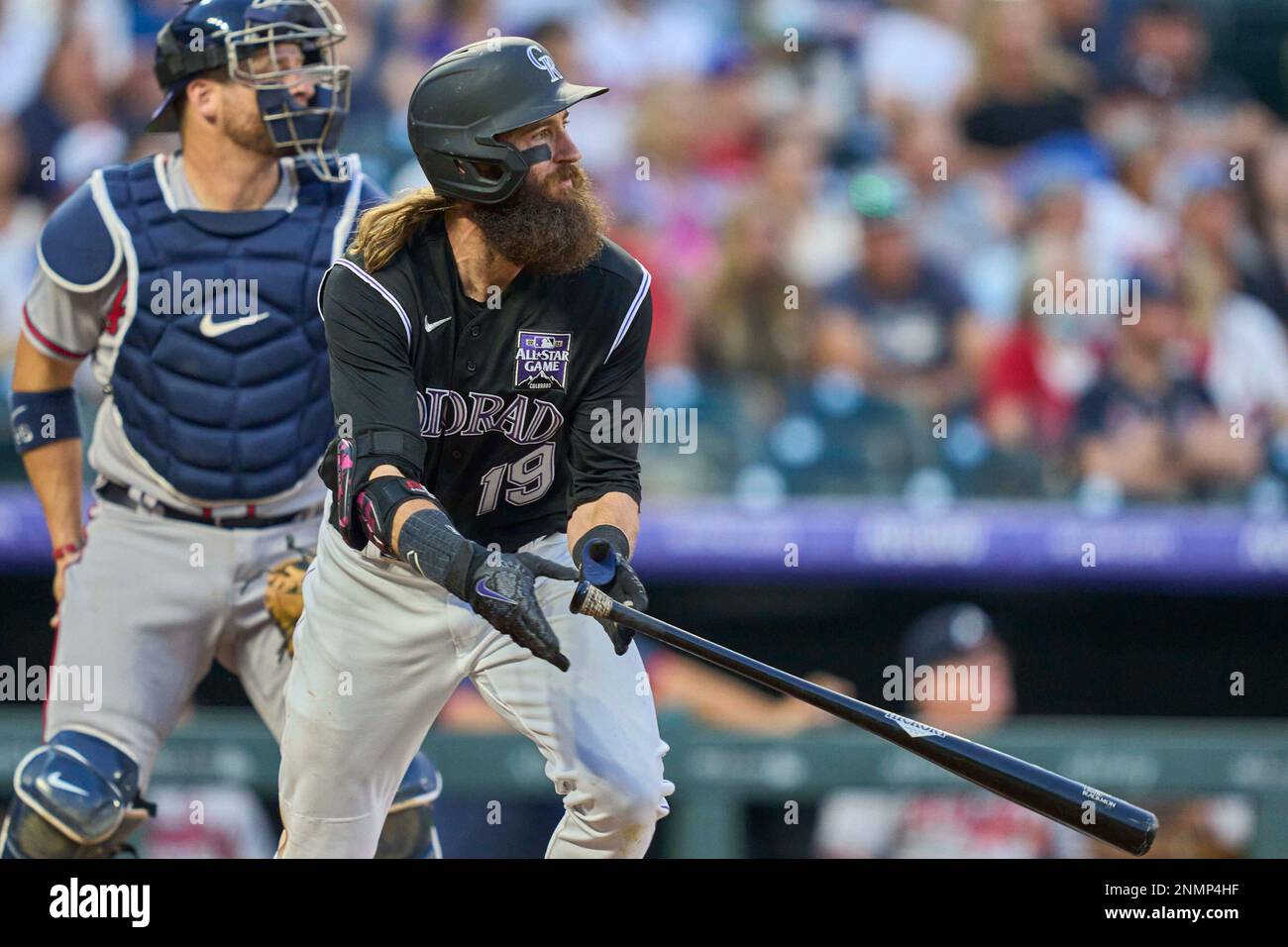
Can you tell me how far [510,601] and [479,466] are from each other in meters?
0.52

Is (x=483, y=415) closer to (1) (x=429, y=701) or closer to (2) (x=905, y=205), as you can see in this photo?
(1) (x=429, y=701)

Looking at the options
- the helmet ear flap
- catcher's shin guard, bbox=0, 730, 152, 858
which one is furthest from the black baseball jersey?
catcher's shin guard, bbox=0, 730, 152, 858

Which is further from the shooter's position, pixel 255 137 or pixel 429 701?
pixel 255 137

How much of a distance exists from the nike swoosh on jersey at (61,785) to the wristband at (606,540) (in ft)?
4.07

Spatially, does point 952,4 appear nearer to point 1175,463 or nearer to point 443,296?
point 1175,463

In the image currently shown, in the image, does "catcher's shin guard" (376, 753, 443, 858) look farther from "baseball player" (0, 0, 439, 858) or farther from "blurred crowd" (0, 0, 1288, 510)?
"blurred crowd" (0, 0, 1288, 510)

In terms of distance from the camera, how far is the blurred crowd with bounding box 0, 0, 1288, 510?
6.56m

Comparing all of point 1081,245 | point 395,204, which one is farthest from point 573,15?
point 395,204

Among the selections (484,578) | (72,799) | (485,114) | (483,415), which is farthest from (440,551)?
(72,799)

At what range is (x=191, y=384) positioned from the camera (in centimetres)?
390

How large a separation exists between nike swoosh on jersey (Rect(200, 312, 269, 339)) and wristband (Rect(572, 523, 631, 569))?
1038 mm

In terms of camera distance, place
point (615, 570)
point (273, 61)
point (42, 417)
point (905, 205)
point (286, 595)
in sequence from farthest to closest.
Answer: point (905, 205) < point (42, 417) < point (273, 61) < point (286, 595) < point (615, 570)

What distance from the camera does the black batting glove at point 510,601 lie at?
3.01 metres

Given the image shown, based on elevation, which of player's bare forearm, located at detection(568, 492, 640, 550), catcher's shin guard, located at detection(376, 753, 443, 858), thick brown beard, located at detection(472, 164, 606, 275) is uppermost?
thick brown beard, located at detection(472, 164, 606, 275)
